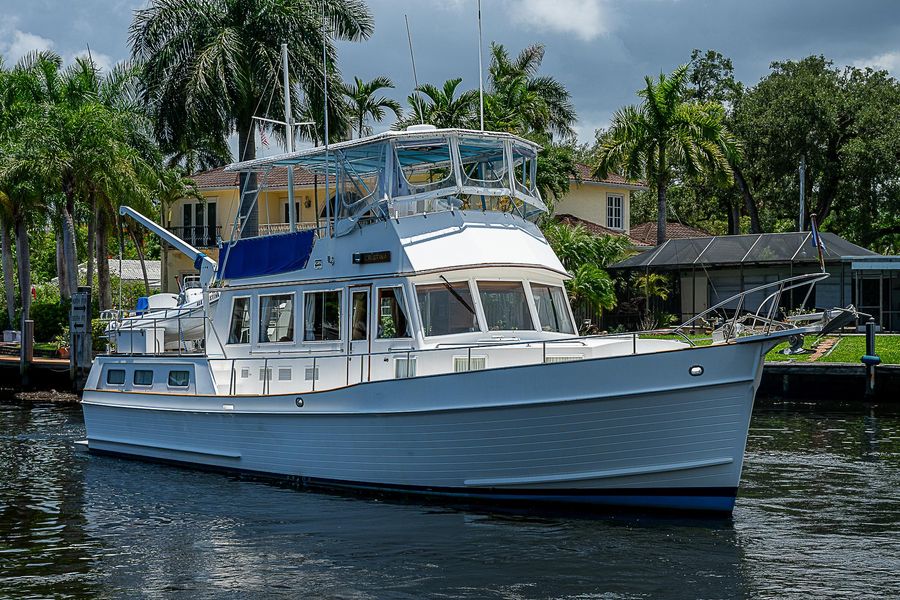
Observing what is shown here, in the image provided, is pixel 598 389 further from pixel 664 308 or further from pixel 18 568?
pixel 664 308

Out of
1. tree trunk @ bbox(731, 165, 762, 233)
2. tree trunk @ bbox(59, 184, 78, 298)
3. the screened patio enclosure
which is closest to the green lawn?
the screened patio enclosure

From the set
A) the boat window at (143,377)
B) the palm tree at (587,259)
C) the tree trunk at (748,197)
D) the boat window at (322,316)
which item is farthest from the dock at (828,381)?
the tree trunk at (748,197)

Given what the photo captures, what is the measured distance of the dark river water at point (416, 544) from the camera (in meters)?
11.1

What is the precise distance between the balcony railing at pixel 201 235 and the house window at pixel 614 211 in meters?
18.6

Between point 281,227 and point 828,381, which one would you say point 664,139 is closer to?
point 828,381

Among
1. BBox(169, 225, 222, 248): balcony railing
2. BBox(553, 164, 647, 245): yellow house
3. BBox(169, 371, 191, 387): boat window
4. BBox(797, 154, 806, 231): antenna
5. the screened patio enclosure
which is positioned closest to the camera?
BBox(169, 371, 191, 387): boat window

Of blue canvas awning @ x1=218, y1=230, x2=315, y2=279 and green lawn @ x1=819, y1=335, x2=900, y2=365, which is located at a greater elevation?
blue canvas awning @ x1=218, y1=230, x2=315, y2=279

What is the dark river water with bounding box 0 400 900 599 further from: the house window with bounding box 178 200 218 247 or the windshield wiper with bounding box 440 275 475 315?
the house window with bounding box 178 200 218 247

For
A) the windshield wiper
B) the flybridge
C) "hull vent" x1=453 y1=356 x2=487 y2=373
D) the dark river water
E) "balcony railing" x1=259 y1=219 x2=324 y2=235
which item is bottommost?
the dark river water

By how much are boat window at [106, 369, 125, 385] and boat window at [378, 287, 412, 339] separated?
630 cm

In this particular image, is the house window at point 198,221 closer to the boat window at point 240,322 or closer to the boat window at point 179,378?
the boat window at point 179,378

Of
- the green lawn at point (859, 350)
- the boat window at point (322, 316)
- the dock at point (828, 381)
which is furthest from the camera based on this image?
the green lawn at point (859, 350)

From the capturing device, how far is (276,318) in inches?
675

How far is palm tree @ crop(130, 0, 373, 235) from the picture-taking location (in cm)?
3369
